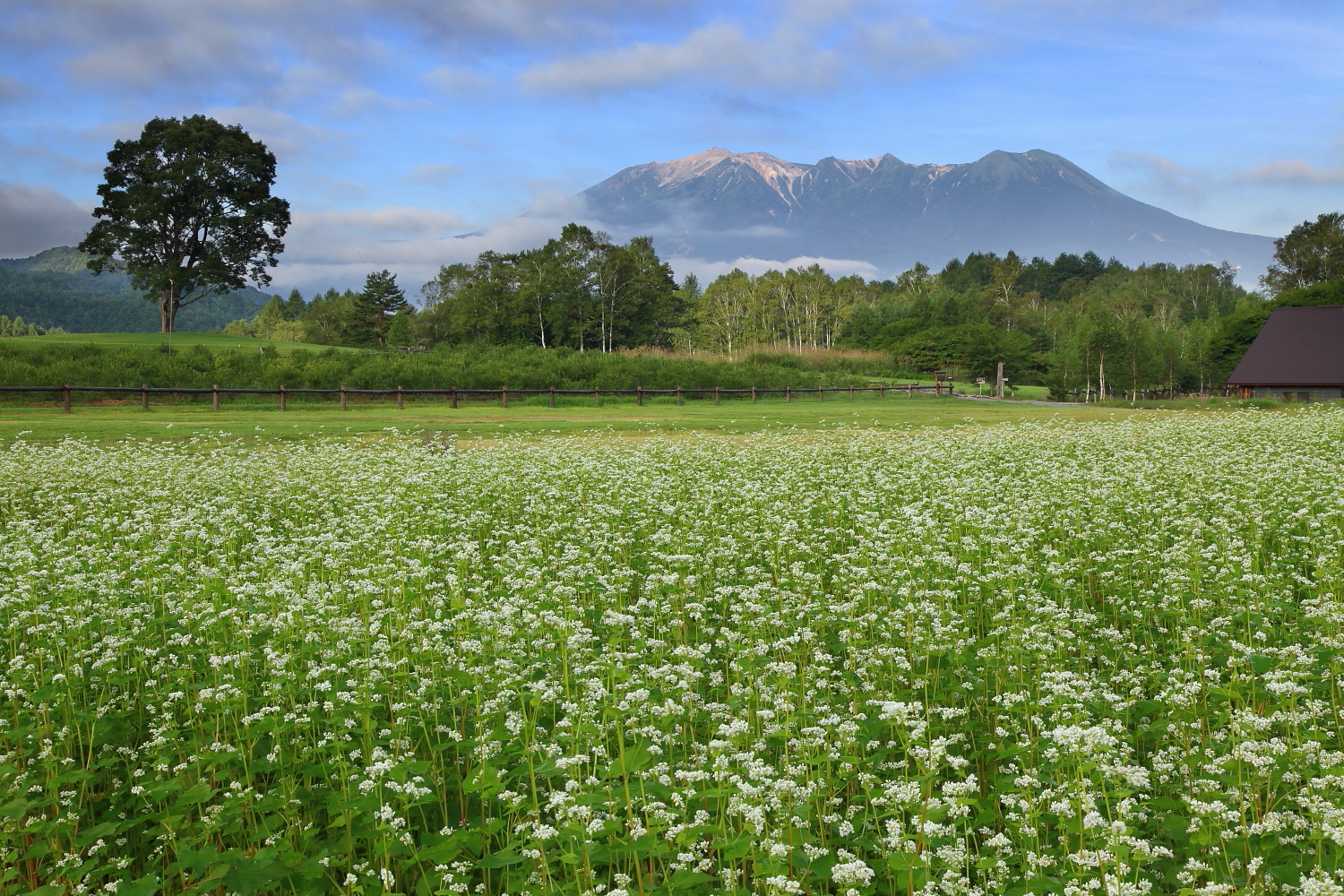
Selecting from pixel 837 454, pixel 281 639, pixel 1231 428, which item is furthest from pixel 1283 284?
pixel 281 639

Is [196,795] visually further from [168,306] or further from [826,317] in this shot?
[826,317]

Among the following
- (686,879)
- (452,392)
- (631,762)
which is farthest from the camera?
(452,392)

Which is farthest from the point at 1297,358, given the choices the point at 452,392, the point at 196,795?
the point at 196,795

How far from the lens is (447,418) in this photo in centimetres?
2770

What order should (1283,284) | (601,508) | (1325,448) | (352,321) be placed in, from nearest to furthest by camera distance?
(601,508) < (1325,448) < (1283,284) < (352,321)

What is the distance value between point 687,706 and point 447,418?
950 inches

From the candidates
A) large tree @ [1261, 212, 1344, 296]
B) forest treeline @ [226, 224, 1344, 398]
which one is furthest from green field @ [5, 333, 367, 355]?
large tree @ [1261, 212, 1344, 296]

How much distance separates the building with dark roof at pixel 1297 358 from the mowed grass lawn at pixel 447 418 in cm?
2350

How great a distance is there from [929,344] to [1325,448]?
64.8 meters

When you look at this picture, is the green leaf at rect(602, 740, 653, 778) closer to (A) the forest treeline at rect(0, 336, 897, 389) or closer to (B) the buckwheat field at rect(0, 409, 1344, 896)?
(B) the buckwheat field at rect(0, 409, 1344, 896)

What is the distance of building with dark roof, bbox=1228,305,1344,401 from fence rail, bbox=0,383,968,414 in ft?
62.7

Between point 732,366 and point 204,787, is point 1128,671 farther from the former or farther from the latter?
point 732,366

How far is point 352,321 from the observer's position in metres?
98.7

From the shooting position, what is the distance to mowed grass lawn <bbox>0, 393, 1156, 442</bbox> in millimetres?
21672
